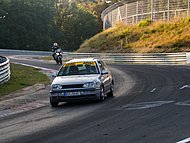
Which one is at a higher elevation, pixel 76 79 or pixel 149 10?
pixel 76 79

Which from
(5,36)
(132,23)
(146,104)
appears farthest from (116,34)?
(146,104)

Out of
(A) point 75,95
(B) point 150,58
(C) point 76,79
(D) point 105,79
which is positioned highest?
(C) point 76,79

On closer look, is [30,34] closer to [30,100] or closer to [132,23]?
[132,23]

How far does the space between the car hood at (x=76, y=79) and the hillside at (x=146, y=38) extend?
1217 inches

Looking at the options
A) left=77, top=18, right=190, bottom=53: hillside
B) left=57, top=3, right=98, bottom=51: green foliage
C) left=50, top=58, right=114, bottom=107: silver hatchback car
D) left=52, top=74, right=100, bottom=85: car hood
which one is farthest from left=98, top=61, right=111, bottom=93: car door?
left=57, top=3, right=98, bottom=51: green foliage

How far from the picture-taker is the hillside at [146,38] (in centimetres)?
4687

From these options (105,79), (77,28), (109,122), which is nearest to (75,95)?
(105,79)

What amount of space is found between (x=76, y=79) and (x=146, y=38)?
3800 centimetres

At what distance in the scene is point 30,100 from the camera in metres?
16.4

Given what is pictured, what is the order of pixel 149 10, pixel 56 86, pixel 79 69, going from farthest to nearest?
pixel 149 10 → pixel 79 69 → pixel 56 86

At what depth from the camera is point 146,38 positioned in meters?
51.4

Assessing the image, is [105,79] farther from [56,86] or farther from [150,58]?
[150,58]

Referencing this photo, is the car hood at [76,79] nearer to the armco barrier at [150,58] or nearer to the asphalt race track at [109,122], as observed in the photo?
the asphalt race track at [109,122]

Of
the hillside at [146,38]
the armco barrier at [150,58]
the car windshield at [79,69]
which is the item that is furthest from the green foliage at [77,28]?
the car windshield at [79,69]
